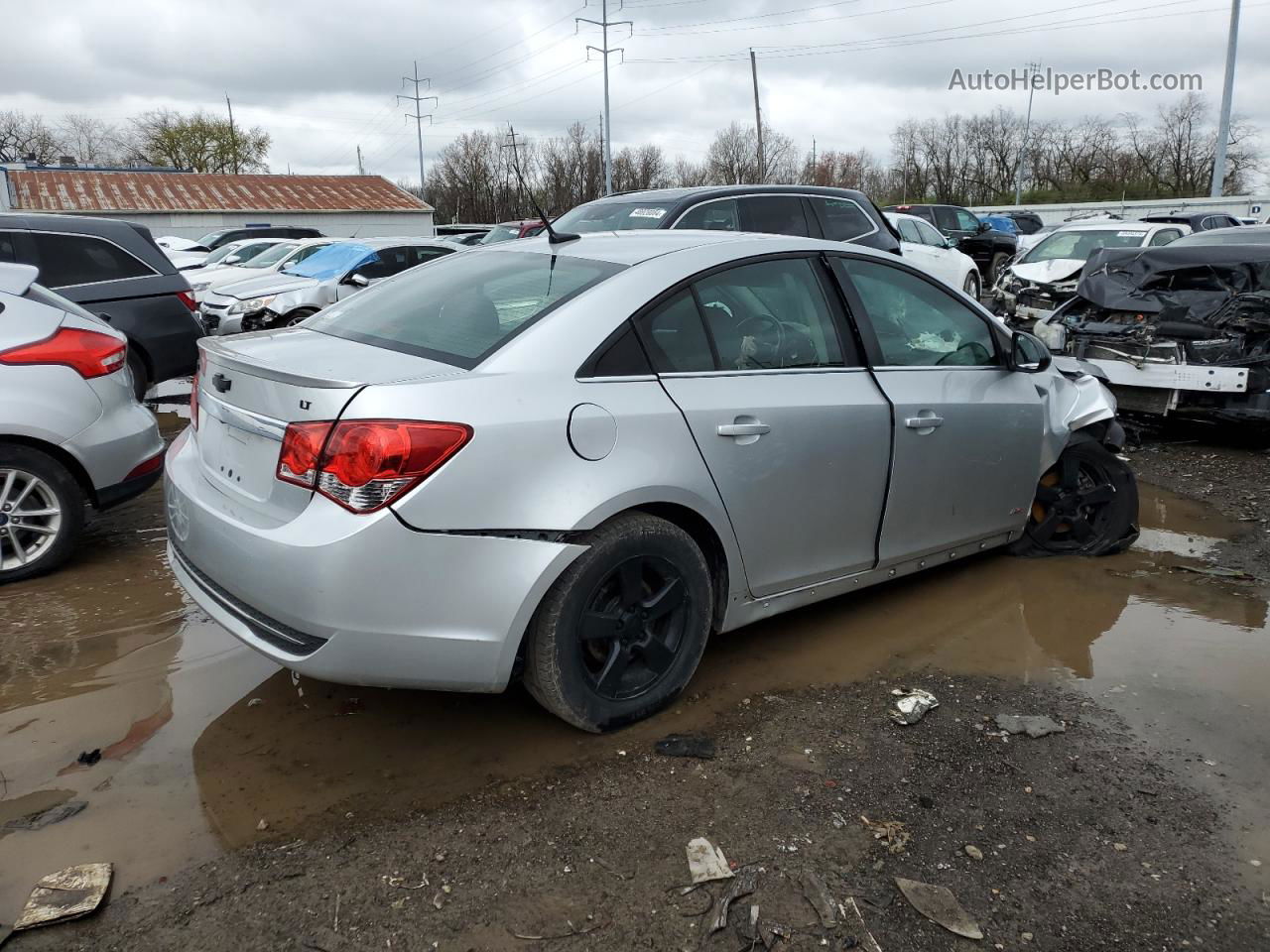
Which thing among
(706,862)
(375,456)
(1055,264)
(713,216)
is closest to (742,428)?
(375,456)

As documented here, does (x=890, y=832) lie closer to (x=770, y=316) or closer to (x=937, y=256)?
(x=770, y=316)

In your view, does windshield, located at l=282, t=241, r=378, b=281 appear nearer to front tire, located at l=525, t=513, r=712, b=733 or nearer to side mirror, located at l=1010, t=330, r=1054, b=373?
side mirror, located at l=1010, t=330, r=1054, b=373

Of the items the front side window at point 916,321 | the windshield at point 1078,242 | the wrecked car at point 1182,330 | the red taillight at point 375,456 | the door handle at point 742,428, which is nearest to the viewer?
the red taillight at point 375,456

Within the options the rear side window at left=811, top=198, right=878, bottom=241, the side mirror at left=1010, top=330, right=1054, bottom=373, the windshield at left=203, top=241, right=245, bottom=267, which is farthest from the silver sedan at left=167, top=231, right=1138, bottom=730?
the windshield at left=203, top=241, right=245, bottom=267

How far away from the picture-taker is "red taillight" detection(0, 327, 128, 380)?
4766 mm

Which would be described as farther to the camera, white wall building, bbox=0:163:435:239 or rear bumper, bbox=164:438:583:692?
white wall building, bbox=0:163:435:239

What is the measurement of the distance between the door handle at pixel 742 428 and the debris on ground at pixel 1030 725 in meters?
1.33

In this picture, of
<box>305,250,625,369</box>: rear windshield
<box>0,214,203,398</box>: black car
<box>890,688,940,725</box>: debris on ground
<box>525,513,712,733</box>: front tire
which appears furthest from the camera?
<box>0,214,203,398</box>: black car

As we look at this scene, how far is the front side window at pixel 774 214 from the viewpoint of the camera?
338 inches

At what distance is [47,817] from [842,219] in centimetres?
829

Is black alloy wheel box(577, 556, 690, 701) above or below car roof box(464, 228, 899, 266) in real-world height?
below

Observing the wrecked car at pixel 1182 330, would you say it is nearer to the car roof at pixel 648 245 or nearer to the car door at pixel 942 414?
the car door at pixel 942 414

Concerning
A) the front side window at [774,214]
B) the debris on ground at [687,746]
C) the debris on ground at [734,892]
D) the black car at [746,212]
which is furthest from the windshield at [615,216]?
the debris on ground at [734,892]

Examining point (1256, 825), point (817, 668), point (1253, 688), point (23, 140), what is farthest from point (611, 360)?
point (23, 140)
